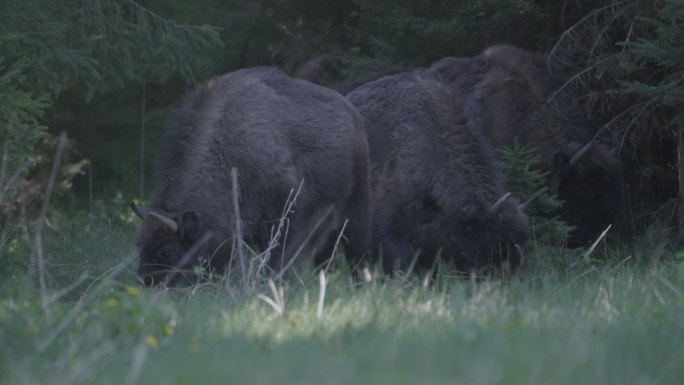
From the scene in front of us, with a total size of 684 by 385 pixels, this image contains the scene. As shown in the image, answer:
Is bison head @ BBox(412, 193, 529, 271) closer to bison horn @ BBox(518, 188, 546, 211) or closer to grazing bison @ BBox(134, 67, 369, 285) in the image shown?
bison horn @ BBox(518, 188, 546, 211)

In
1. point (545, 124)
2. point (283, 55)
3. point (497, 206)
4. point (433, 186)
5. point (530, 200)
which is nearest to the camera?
point (497, 206)

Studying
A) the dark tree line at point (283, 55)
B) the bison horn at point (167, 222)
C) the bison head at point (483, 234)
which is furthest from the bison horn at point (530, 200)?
the bison horn at point (167, 222)

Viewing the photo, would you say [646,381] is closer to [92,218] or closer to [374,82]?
[374,82]

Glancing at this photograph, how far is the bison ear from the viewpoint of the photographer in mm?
9297

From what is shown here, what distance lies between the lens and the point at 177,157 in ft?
32.7

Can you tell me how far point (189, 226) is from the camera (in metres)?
9.31

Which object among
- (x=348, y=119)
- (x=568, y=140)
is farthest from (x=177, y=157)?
(x=568, y=140)

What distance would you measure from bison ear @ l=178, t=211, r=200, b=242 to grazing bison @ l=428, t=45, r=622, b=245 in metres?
4.39

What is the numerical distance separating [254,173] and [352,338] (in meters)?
4.70

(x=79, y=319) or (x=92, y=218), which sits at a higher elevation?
(x=79, y=319)

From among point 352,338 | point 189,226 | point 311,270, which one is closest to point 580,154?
point 311,270

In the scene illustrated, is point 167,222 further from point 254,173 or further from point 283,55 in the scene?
point 283,55

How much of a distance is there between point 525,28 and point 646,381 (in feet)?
35.3

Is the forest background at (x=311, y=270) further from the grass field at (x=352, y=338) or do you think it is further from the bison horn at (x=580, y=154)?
the bison horn at (x=580, y=154)
